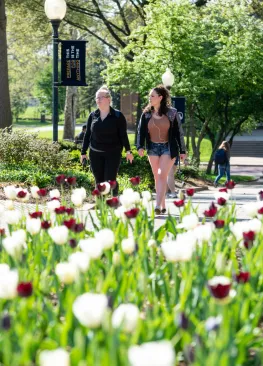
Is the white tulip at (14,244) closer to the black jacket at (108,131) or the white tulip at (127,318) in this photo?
the white tulip at (127,318)

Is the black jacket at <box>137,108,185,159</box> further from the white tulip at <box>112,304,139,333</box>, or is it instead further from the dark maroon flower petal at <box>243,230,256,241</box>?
the white tulip at <box>112,304,139,333</box>

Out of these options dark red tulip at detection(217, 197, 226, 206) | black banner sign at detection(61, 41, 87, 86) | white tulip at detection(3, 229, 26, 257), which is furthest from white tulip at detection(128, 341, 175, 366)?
black banner sign at detection(61, 41, 87, 86)

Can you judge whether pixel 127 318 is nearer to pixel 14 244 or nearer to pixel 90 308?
pixel 90 308

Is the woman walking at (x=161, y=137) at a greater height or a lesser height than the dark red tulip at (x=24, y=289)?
lesser

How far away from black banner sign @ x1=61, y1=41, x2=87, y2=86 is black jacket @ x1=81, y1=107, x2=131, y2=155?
7.11 metres

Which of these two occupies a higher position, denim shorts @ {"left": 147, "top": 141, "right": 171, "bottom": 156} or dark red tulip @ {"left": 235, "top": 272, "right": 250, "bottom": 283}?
dark red tulip @ {"left": 235, "top": 272, "right": 250, "bottom": 283}

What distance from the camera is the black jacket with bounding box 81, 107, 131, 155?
9672 mm

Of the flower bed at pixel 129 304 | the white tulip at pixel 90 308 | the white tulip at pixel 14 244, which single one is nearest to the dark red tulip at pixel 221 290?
the flower bed at pixel 129 304

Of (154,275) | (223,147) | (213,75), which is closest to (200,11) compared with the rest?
(213,75)

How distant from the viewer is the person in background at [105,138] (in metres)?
9.66

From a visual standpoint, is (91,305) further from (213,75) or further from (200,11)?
(200,11)

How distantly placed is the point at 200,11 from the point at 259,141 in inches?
883

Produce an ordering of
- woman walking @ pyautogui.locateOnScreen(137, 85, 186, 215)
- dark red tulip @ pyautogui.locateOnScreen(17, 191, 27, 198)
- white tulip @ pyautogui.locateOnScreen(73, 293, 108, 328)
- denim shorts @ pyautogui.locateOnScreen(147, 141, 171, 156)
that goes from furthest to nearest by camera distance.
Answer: denim shorts @ pyautogui.locateOnScreen(147, 141, 171, 156), woman walking @ pyautogui.locateOnScreen(137, 85, 186, 215), dark red tulip @ pyautogui.locateOnScreen(17, 191, 27, 198), white tulip @ pyautogui.locateOnScreen(73, 293, 108, 328)

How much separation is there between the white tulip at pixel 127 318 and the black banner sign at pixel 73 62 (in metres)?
14.1
